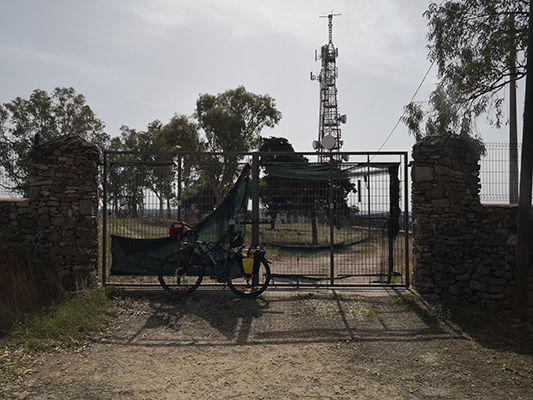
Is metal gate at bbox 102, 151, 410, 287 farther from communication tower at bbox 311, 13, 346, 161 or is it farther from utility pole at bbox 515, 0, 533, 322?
communication tower at bbox 311, 13, 346, 161

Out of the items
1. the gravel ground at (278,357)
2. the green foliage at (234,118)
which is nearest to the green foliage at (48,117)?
the green foliage at (234,118)

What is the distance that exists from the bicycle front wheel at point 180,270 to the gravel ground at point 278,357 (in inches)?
11.2

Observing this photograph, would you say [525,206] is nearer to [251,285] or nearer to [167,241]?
[251,285]

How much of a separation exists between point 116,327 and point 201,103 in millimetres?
22177

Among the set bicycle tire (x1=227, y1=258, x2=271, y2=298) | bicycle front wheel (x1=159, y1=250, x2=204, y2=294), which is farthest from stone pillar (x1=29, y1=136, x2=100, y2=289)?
bicycle tire (x1=227, y1=258, x2=271, y2=298)

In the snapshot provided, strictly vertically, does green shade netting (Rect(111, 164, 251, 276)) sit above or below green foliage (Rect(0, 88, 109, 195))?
below

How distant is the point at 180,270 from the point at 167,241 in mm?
781

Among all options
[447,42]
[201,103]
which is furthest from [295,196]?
[201,103]

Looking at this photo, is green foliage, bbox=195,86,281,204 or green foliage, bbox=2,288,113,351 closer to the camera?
green foliage, bbox=2,288,113,351

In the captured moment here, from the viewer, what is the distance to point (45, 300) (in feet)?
19.2

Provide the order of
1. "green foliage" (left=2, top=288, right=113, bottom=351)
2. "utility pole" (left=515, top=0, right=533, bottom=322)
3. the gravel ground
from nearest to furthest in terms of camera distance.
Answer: the gravel ground → "green foliage" (left=2, top=288, right=113, bottom=351) → "utility pole" (left=515, top=0, right=533, bottom=322)

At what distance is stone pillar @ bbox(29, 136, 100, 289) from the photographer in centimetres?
641

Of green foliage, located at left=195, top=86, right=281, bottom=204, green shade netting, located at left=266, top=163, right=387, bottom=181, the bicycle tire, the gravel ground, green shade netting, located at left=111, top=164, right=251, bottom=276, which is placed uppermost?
green foliage, located at left=195, top=86, right=281, bottom=204

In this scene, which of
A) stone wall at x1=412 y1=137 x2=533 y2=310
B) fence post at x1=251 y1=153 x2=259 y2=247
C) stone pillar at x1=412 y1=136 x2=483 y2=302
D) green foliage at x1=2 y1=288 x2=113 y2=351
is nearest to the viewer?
green foliage at x1=2 y1=288 x2=113 y2=351
